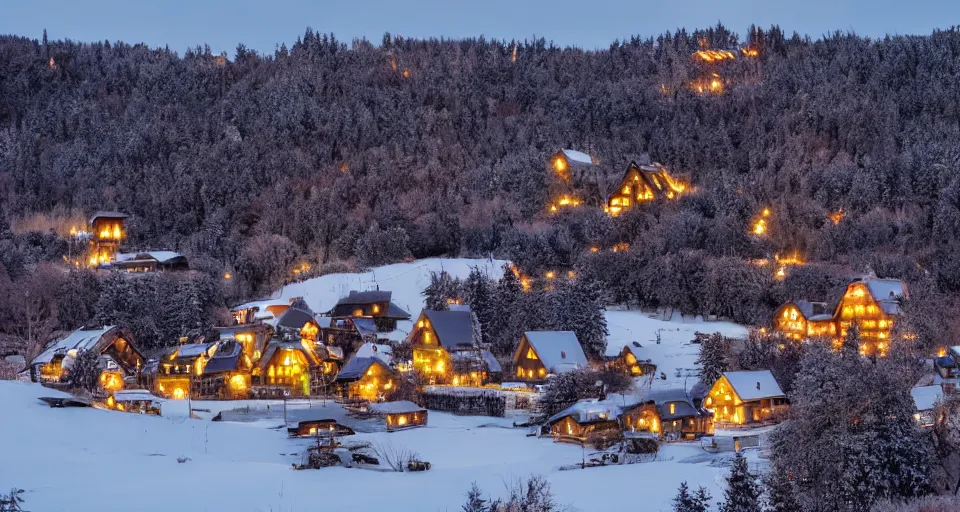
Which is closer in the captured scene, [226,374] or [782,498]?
[782,498]

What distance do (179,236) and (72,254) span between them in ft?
26.8

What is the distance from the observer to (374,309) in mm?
62031


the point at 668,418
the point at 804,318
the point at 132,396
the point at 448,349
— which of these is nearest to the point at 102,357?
the point at 132,396

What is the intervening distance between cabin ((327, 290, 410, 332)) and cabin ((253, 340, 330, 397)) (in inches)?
260

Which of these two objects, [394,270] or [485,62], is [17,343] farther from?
[485,62]

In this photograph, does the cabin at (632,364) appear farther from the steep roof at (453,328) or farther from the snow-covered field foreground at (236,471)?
the snow-covered field foreground at (236,471)

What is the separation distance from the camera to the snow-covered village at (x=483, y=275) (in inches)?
1156

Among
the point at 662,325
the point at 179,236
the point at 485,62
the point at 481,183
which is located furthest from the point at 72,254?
the point at 485,62

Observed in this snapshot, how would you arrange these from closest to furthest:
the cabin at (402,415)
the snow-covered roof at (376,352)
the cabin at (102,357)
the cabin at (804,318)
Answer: the cabin at (402,415), the cabin at (102,357), the snow-covered roof at (376,352), the cabin at (804,318)

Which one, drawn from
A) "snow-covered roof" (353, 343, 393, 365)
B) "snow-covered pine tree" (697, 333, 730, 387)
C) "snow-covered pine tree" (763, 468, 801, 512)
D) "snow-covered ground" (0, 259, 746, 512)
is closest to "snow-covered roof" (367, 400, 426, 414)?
"snow-covered ground" (0, 259, 746, 512)

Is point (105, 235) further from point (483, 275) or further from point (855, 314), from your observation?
point (855, 314)

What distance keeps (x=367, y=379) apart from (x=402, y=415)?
Answer: 8.37 m

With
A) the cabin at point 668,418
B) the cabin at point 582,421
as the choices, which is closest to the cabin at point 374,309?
the cabin at point 582,421

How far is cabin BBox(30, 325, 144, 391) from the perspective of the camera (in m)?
50.2
